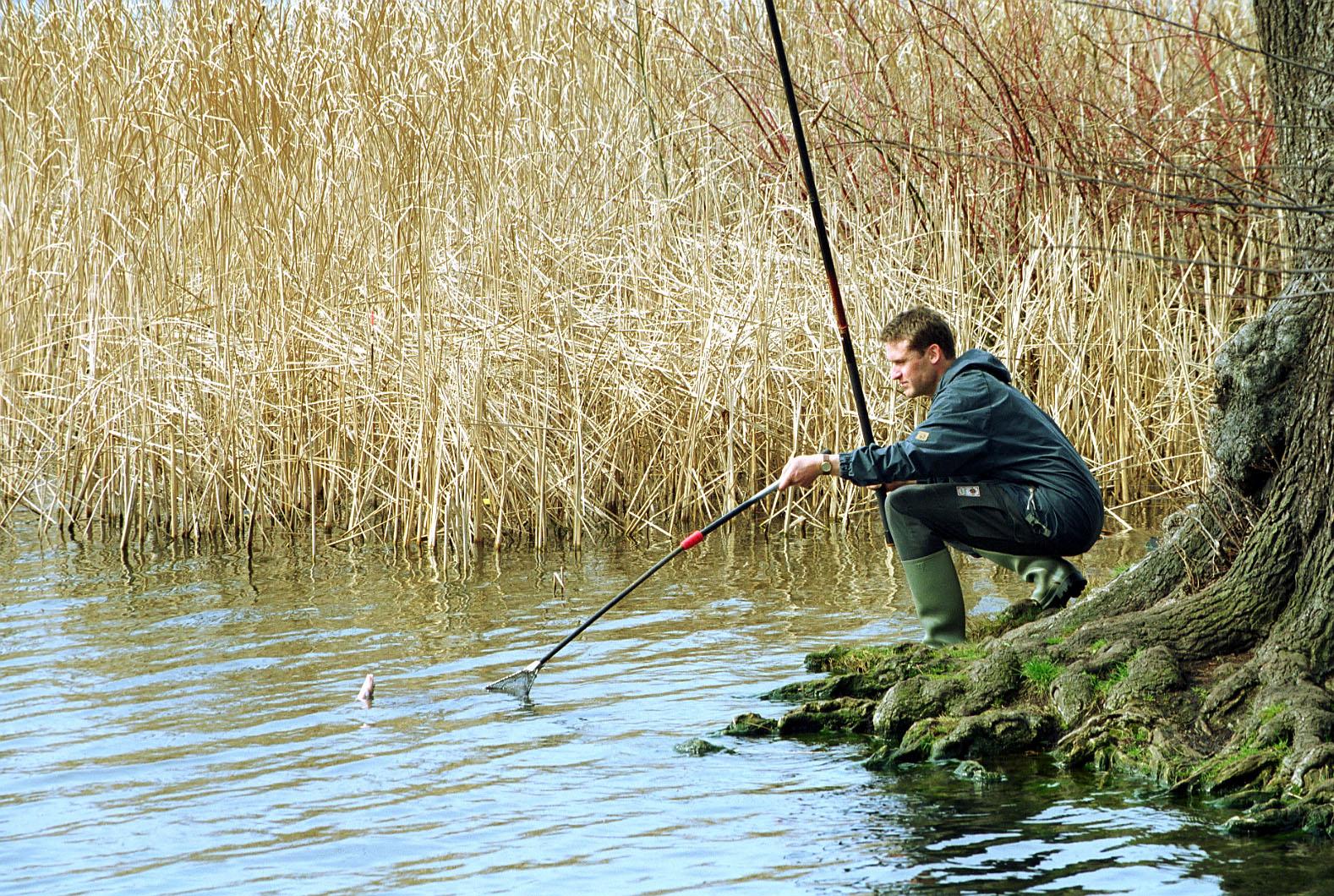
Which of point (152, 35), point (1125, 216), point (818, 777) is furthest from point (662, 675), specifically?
point (152, 35)

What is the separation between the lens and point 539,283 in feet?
30.8

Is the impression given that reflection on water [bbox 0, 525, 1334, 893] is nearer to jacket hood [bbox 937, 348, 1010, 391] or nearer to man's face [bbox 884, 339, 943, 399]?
man's face [bbox 884, 339, 943, 399]

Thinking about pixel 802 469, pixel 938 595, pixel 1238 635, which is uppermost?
pixel 802 469

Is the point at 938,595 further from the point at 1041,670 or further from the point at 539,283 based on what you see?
the point at 539,283

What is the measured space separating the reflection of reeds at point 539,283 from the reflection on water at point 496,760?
0.88 meters

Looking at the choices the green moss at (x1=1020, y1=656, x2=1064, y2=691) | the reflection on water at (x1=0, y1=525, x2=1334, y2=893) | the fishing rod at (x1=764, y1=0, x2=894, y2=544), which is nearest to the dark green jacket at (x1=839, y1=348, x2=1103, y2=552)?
the fishing rod at (x1=764, y1=0, x2=894, y2=544)

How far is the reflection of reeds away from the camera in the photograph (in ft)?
29.7

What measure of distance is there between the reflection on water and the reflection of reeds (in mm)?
876

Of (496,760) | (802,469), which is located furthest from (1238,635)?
(496,760)

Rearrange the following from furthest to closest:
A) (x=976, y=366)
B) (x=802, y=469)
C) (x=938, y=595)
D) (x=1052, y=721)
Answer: (x=938, y=595)
(x=976, y=366)
(x=802, y=469)
(x=1052, y=721)

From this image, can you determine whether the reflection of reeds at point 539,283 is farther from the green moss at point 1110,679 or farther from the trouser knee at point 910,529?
the green moss at point 1110,679

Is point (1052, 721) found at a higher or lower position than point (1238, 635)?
lower

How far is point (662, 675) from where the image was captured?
650cm

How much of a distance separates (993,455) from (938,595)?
58 centimetres
